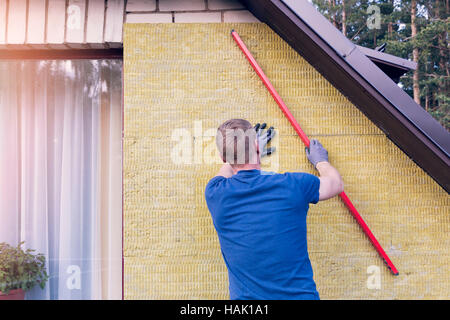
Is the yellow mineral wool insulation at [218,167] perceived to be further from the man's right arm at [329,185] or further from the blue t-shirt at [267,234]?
the blue t-shirt at [267,234]

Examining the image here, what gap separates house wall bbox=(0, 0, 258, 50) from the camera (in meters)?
2.38

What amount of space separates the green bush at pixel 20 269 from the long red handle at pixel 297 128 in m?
2.07

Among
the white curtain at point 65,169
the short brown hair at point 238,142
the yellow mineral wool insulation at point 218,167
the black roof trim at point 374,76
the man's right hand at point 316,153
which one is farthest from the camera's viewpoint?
the white curtain at point 65,169

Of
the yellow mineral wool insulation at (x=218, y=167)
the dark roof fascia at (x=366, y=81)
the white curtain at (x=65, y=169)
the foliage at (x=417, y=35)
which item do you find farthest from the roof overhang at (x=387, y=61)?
the foliage at (x=417, y=35)

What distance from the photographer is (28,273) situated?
2.51 metres

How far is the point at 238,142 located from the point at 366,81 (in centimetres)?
85

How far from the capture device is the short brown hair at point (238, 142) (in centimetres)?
173

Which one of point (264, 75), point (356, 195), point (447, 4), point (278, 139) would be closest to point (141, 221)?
point (278, 139)

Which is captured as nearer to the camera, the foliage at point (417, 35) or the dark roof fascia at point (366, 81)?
the dark roof fascia at point (366, 81)

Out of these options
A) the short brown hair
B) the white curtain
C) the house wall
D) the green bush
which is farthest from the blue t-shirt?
the green bush

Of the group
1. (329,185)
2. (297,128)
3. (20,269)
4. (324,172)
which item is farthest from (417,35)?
(20,269)

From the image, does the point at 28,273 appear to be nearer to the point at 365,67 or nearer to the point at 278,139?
the point at 278,139
